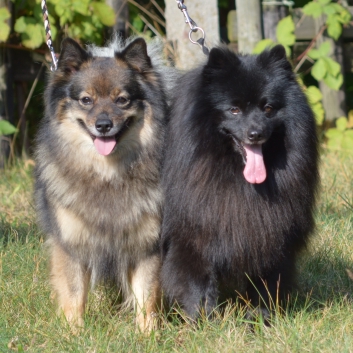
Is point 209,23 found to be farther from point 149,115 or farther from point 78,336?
point 78,336

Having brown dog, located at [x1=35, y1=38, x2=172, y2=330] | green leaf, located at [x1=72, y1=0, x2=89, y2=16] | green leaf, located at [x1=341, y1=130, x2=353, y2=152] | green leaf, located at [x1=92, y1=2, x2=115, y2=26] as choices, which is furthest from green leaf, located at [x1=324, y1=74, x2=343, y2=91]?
brown dog, located at [x1=35, y1=38, x2=172, y2=330]

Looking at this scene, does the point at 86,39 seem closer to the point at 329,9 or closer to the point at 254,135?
the point at 329,9

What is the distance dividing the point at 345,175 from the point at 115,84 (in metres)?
3.26

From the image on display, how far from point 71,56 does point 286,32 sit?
11.1ft

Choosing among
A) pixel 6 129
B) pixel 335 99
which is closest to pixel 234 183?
pixel 6 129

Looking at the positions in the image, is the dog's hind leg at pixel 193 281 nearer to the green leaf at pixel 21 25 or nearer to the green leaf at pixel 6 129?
the green leaf at pixel 6 129

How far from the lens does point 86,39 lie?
23.1 ft

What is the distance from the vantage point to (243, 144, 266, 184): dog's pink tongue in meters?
3.37

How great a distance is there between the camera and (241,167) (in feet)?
11.4

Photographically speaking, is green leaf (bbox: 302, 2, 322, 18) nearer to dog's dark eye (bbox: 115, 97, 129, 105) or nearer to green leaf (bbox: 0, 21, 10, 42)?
green leaf (bbox: 0, 21, 10, 42)

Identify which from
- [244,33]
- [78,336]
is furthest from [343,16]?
[78,336]

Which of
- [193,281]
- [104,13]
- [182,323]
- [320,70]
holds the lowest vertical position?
[182,323]

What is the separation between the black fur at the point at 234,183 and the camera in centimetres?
337

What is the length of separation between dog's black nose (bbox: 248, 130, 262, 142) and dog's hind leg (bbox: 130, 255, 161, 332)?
99cm
